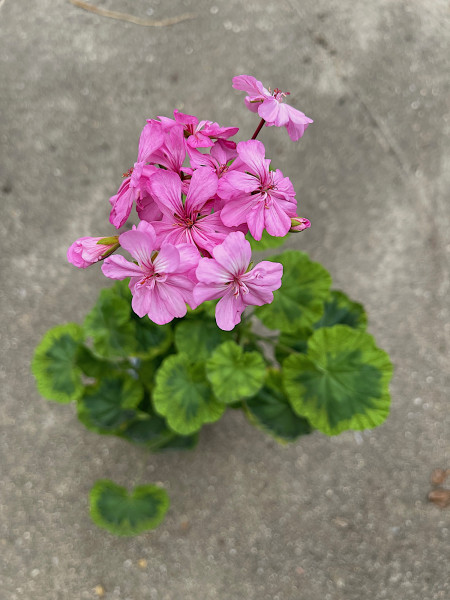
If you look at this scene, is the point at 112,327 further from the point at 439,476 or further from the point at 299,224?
the point at 439,476

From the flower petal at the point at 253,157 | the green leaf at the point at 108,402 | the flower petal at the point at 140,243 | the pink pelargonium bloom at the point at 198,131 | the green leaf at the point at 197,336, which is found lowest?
the green leaf at the point at 108,402

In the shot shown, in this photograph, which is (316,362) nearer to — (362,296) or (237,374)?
(237,374)

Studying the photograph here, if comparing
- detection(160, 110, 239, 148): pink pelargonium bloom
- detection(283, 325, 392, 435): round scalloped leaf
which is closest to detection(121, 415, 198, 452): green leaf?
detection(283, 325, 392, 435): round scalloped leaf

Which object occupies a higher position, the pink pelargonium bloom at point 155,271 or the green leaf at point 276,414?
the pink pelargonium bloom at point 155,271

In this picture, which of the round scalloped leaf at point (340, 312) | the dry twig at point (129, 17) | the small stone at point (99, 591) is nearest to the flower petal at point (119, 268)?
the round scalloped leaf at point (340, 312)

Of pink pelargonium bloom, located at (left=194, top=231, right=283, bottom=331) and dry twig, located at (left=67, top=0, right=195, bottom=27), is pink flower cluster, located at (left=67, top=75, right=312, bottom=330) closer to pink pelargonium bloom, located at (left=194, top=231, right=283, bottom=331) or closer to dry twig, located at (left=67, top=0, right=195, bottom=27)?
pink pelargonium bloom, located at (left=194, top=231, right=283, bottom=331)

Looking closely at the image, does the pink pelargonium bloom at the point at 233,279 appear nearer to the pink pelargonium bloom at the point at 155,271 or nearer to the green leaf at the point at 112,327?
the pink pelargonium bloom at the point at 155,271

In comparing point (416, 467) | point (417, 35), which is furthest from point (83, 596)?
point (417, 35)
